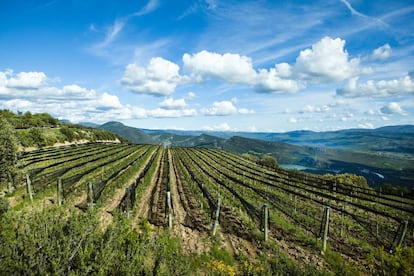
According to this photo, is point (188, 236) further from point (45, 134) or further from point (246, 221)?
point (45, 134)

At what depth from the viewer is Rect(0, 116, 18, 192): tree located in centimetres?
1844

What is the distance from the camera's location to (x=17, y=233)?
6.38m

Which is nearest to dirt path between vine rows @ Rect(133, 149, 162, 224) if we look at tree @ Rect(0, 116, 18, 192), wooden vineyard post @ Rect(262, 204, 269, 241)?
wooden vineyard post @ Rect(262, 204, 269, 241)

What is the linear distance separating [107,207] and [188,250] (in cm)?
784

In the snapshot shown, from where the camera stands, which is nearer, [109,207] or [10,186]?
[109,207]

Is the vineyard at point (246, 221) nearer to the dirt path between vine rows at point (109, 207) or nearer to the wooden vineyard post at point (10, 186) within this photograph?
the dirt path between vine rows at point (109, 207)

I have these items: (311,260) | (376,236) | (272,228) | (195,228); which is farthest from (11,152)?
(376,236)

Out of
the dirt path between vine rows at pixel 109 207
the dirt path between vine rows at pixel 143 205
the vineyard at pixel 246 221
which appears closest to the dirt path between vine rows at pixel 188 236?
the vineyard at pixel 246 221

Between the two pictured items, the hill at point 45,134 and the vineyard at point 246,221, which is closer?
the vineyard at point 246,221

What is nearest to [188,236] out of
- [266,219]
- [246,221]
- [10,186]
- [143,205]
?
[266,219]

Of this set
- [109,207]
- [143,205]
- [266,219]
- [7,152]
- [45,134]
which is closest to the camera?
[266,219]

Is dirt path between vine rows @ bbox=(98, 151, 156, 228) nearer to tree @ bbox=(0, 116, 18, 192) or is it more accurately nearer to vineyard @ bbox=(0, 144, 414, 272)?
vineyard @ bbox=(0, 144, 414, 272)

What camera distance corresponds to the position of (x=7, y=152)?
61.2ft

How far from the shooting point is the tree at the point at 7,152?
1844 cm
